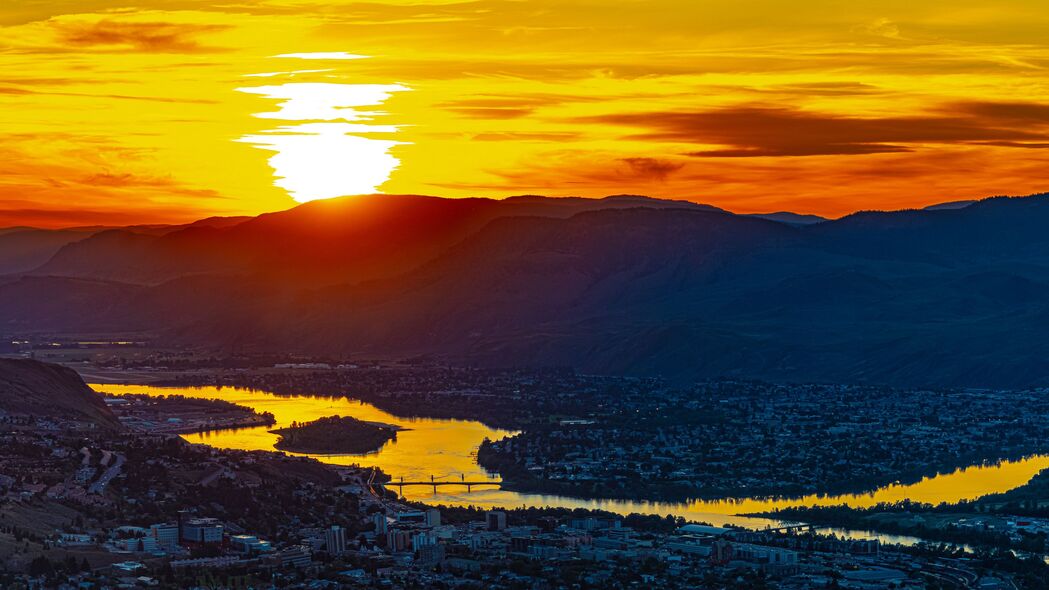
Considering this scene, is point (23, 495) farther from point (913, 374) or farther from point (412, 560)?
point (913, 374)

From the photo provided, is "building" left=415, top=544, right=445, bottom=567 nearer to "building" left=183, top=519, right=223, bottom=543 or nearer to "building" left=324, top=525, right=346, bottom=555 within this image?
"building" left=324, top=525, right=346, bottom=555

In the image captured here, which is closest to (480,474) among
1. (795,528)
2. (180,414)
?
(795,528)

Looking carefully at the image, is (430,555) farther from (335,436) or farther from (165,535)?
(335,436)

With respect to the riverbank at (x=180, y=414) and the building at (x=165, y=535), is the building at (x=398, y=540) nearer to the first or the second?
the building at (x=165, y=535)

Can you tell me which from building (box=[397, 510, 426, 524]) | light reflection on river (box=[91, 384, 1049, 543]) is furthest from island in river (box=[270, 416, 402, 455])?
building (box=[397, 510, 426, 524])

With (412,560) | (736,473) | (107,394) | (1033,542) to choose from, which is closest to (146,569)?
(412,560)

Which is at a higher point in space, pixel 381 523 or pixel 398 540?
pixel 381 523

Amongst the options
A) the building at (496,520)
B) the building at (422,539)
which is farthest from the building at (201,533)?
the building at (496,520)
